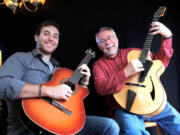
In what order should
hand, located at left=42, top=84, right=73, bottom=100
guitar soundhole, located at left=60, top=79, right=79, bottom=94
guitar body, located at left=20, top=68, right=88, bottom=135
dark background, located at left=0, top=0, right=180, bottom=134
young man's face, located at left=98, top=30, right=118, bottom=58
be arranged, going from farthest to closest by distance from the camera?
dark background, located at left=0, top=0, right=180, bottom=134 → young man's face, located at left=98, top=30, right=118, bottom=58 → guitar soundhole, located at left=60, top=79, right=79, bottom=94 → hand, located at left=42, top=84, right=73, bottom=100 → guitar body, located at left=20, top=68, right=88, bottom=135

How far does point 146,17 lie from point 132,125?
52.6 inches

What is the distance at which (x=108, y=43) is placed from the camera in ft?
5.85

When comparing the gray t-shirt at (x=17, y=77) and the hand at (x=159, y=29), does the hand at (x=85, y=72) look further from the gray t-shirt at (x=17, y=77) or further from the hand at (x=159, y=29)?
the hand at (x=159, y=29)

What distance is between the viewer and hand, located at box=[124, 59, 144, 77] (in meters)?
1.48

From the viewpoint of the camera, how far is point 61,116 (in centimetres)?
119

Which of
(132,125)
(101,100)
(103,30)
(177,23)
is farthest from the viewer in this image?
(177,23)

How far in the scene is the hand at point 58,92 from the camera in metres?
1.22

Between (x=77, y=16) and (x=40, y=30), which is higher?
(x=77, y=16)

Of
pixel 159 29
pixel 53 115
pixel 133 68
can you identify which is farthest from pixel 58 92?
pixel 159 29

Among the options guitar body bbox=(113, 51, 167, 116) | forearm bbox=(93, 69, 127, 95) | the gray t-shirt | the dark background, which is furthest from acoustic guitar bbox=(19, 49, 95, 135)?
the dark background

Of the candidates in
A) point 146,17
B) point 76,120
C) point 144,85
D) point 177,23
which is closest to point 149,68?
point 144,85

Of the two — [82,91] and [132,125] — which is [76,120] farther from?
[132,125]

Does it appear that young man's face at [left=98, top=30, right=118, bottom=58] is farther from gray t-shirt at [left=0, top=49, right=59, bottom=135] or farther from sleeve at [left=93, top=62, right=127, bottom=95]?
gray t-shirt at [left=0, top=49, right=59, bottom=135]

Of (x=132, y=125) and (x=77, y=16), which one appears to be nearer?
(x=132, y=125)
